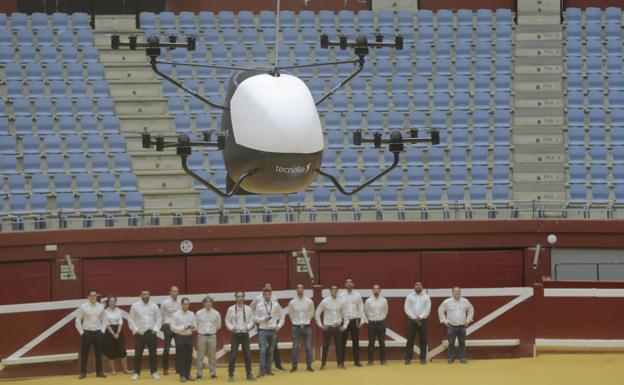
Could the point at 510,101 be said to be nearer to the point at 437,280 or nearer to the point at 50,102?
the point at 437,280

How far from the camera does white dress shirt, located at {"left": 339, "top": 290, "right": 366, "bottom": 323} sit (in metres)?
20.6

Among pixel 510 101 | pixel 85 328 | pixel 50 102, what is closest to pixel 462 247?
pixel 510 101

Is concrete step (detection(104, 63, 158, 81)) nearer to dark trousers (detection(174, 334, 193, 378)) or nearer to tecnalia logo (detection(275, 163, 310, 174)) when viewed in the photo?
dark trousers (detection(174, 334, 193, 378))

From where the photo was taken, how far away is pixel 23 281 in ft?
69.5

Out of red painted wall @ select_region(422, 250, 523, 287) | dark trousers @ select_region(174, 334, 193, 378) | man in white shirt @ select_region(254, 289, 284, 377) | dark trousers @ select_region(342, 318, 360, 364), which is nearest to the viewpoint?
dark trousers @ select_region(174, 334, 193, 378)

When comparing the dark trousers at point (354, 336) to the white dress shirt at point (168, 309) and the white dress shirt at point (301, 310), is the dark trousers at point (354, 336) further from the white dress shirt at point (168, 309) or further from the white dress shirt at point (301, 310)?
the white dress shirt at point (168, 309)

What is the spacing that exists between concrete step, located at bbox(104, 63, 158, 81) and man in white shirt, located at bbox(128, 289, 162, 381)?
25.5ft

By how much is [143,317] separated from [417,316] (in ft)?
16.4

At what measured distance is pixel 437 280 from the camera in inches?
869

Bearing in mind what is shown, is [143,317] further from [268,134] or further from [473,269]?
[268,134]

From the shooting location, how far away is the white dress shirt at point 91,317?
19516 millimetres

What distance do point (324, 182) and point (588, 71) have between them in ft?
22.7

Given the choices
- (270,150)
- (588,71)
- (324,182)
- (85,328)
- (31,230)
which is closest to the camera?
(270,150)

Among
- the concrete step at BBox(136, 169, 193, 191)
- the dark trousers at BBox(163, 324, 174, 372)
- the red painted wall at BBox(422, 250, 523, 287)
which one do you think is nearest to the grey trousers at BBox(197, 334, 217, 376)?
the dark trousers at BBox(163, 324, 174, 372)
